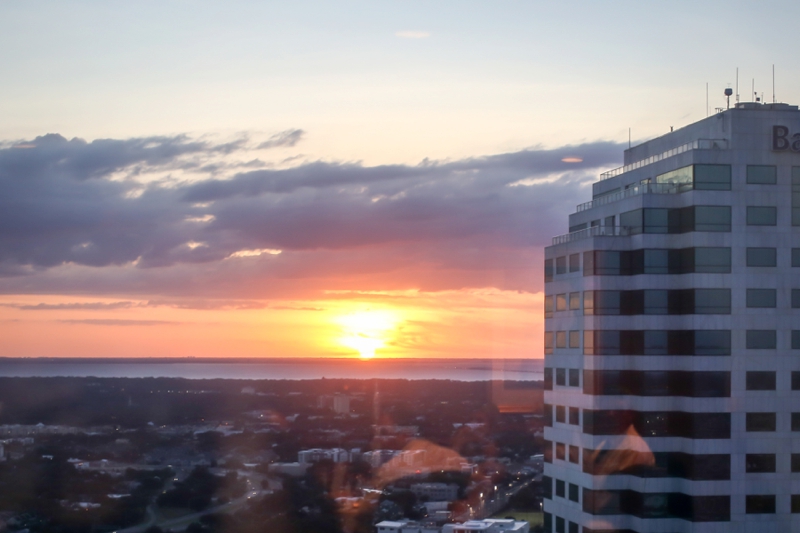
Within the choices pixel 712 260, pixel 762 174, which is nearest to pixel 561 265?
pixel 712 260

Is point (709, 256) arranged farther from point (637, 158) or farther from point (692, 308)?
point (637, 158)

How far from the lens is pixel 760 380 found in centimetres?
3105

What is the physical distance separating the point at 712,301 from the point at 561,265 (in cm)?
630

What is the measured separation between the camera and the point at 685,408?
102 feet

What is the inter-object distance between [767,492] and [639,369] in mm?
6054

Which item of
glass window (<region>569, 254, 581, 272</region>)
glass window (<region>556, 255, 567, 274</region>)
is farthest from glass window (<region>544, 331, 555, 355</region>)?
glass window (<region>569, 254, 581, 272</region>)

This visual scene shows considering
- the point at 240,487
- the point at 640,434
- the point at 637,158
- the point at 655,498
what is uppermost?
the point at 637,158

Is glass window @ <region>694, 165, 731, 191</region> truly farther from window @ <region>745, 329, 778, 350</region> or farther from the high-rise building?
window @ <region>745, 329, 778, 350</region>

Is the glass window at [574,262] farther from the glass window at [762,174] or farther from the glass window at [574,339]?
the glass window at [762,174]

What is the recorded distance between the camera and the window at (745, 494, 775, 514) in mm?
30828

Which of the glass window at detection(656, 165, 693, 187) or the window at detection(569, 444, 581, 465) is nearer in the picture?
the glass window at detection(656, 165, 693, 187)

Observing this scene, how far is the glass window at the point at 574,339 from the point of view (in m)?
33.8

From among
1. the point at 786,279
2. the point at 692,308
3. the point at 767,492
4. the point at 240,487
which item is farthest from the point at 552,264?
the point at 240,487

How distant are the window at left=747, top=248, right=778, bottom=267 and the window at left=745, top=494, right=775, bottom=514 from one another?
26.7 ft
